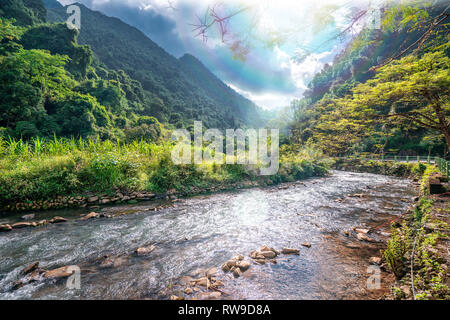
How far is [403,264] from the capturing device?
3.04 meters

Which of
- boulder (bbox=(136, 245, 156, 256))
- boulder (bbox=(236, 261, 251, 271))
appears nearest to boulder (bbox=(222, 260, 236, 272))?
boulder (bbox=(236, 261, 251, 271))

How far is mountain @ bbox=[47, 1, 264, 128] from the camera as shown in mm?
55250

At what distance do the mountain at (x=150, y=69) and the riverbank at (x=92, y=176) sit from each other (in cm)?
3664

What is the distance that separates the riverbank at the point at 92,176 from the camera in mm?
6105

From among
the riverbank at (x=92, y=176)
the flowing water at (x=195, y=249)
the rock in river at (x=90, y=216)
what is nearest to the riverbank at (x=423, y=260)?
the flowing water at (x=195, y=249)

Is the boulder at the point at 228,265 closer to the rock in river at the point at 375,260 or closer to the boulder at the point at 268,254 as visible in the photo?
the boulder at the point at 268,254

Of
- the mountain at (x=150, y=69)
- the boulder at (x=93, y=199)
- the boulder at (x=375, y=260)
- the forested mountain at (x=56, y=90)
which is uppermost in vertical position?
the mountain at (x=150, y=69)

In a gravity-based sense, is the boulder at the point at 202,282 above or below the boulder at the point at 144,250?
above

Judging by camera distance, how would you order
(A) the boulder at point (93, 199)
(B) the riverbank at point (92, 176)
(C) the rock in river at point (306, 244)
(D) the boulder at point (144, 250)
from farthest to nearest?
(A) the boulder at point (93, 199), (B) the riverbank at point (92, 176), (C) the rock in river at point (306, 244), (D) the boulder at point (144, 250)

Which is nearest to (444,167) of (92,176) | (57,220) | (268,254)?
(268,254)

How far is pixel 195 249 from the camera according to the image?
4.04 metres

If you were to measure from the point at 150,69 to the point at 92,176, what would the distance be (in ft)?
260

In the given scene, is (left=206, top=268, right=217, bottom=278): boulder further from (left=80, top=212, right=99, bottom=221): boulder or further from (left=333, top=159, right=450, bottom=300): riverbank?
(left=80, top=212, right=99, bottom=221): boulder

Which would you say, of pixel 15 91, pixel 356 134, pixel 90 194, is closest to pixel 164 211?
pixel 90 194
